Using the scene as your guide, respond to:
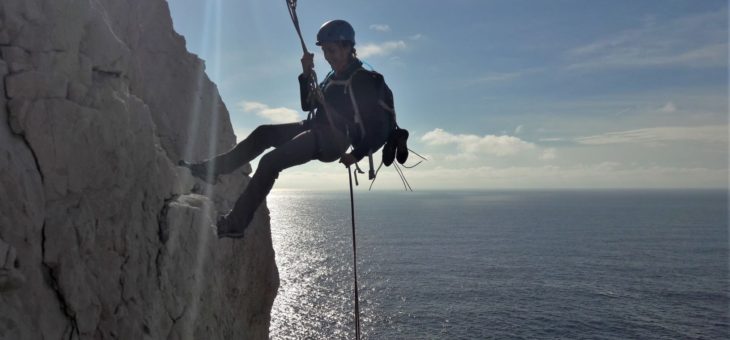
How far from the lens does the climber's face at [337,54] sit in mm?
8039

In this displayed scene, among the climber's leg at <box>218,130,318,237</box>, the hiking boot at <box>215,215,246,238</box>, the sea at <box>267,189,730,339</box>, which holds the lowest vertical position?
the sea at <box>267,189,730,339</box>

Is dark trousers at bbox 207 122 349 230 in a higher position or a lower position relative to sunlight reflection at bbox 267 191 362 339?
higher

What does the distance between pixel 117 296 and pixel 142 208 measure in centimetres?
179

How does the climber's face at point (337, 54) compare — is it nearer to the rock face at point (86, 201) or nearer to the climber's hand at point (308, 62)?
the climber's hand at point (308, 62)

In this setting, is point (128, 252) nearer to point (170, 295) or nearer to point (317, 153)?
point (170, 295)

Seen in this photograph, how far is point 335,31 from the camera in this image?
7.96 metres

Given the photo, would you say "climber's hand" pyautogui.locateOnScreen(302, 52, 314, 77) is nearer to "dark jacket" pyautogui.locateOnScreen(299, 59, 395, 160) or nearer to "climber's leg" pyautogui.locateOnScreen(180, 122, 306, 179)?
"dark jacket" pyautogui.locateOnScreen(299, 59, 395, 160)

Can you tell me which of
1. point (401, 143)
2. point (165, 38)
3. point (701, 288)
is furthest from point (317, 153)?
point (701, 288)

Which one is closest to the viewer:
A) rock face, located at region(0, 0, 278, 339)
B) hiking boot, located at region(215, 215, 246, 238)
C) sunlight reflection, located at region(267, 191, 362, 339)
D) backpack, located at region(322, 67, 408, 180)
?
rock face, located at region(0, 0, 278, 339)

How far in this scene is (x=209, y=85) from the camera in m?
23.8

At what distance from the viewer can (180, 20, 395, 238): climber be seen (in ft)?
24.7

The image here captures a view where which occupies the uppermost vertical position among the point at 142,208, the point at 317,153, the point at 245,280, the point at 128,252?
the point at 317,153

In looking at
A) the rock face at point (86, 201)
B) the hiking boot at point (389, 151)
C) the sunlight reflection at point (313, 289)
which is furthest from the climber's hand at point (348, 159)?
the sunlight reflection at point (313, 289)

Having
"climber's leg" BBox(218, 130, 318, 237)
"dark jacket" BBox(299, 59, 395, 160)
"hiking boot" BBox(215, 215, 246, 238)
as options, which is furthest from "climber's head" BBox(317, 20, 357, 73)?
"hiking boot" BBox(215, 215, 246, 238)
